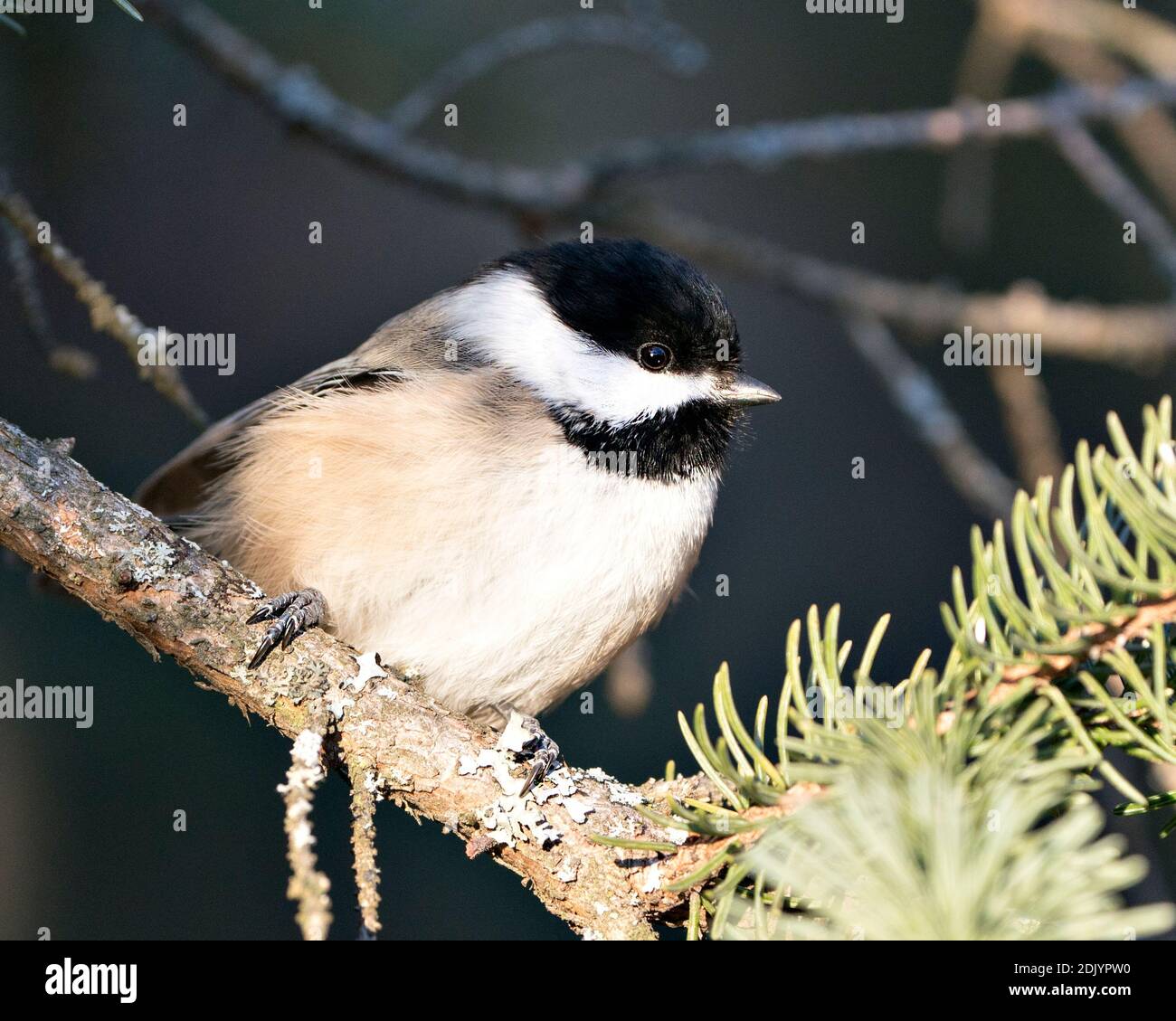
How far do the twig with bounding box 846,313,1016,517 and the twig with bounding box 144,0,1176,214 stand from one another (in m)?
0.38

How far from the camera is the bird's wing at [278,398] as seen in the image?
5.93ft

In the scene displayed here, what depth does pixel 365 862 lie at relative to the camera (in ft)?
2.87

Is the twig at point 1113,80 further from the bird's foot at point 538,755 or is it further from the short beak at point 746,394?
the bird's foot at point 538,755

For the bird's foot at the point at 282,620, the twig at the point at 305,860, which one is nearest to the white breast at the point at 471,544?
the bird's foot at the point at 282,620

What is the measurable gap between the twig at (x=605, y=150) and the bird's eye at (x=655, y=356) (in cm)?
66

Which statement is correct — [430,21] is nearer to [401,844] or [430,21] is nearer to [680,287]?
[680,287]

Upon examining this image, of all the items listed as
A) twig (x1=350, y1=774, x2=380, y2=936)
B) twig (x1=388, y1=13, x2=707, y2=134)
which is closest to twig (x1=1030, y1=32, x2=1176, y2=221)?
twig (x1=388, y1=13, x2=707, y2=134)

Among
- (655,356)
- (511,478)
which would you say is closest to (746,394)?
(655,356)

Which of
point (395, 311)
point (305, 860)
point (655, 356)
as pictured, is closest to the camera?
point (305, 860)

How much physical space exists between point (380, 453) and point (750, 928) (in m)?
0.95

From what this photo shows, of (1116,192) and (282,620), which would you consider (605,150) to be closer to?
(1116,192)

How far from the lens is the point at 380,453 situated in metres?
1.60

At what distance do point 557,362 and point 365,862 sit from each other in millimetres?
990
